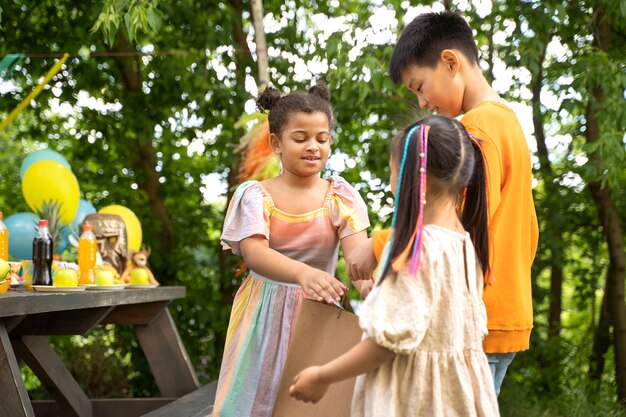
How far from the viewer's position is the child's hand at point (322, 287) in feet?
6.31

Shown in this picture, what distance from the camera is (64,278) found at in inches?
129

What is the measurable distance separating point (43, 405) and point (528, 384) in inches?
125

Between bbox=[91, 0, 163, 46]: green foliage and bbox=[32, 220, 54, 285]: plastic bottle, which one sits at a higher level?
bbox=[91, 0, 163, 46]: green foliage

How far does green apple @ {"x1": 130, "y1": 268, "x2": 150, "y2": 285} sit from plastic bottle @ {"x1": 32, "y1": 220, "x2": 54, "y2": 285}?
88cm

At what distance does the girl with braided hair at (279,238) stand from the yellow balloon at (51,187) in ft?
7.33

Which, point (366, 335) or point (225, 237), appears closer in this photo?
point (366, 335)

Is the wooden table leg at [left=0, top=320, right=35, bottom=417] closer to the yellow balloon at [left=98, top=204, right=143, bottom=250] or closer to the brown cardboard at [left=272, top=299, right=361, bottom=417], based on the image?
the brown cardboard at [left=272, top=299, right=361, bottom=417]

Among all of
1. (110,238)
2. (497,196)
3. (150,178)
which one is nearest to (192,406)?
(110,238)

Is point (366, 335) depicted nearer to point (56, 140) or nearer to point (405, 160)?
point (405, 160)

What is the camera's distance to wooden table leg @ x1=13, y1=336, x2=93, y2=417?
377 cm

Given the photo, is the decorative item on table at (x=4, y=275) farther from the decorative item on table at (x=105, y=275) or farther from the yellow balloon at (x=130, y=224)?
the yellow balloon at (x=130, y=224)

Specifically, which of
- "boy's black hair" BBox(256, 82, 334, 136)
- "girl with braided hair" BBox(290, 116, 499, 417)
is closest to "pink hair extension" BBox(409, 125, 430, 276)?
"girl with braided hair" BBox(290, 116, 499, 417)

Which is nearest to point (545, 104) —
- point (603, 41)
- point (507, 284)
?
point (603, 41)

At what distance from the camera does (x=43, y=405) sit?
4.49 m
